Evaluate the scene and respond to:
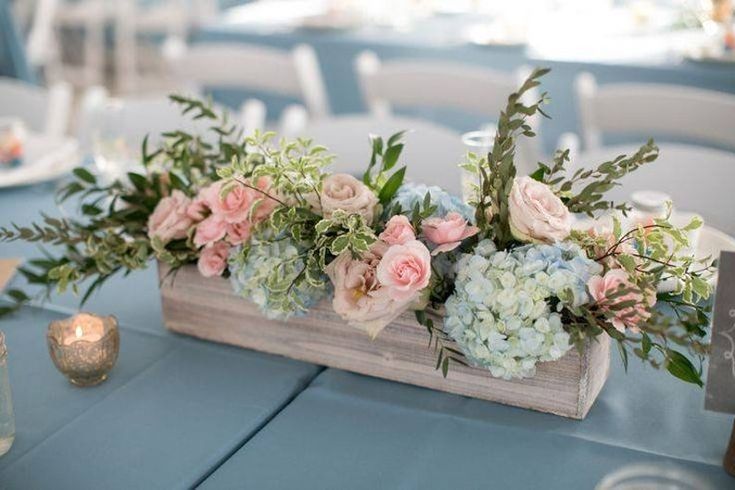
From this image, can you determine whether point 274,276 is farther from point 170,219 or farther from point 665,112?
point 665,112

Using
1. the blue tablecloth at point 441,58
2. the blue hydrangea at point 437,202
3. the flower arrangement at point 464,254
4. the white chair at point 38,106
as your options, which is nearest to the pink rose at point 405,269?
the flower arrangement at point 464,254

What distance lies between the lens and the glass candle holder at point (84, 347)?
114cm

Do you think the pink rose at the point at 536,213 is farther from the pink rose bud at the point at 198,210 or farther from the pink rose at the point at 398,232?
the pink rose bud at the point at 198,210

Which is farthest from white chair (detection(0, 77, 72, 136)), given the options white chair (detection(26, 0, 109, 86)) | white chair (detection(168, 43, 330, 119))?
white chair (detection(26, 0, 109, 86))

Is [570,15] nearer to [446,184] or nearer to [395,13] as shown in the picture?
[395,13]

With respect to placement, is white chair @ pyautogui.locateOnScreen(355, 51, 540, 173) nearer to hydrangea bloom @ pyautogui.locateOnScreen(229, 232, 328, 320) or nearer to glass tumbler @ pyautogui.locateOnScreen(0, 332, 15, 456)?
hydrangea bloom @ pyautogui.locateOnScreen(229, 232, 328, 320)

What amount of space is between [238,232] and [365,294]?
0.68ft

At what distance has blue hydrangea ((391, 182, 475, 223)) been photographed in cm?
107

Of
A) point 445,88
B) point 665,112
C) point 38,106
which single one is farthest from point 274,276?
point 38,106

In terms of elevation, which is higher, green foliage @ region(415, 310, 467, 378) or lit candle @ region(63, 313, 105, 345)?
green foliage @ region(415, 310, 467, 378)

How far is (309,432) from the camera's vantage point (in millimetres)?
1055

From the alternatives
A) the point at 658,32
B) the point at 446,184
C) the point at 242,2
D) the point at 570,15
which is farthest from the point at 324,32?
the point at 242,2

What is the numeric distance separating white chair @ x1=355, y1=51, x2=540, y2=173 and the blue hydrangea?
3.84 ft

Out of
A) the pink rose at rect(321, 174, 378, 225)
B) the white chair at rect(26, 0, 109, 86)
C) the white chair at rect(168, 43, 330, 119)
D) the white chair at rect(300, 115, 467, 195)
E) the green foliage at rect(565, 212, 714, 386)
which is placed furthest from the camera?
the white chair at rect(26, 0, 109, 86)
